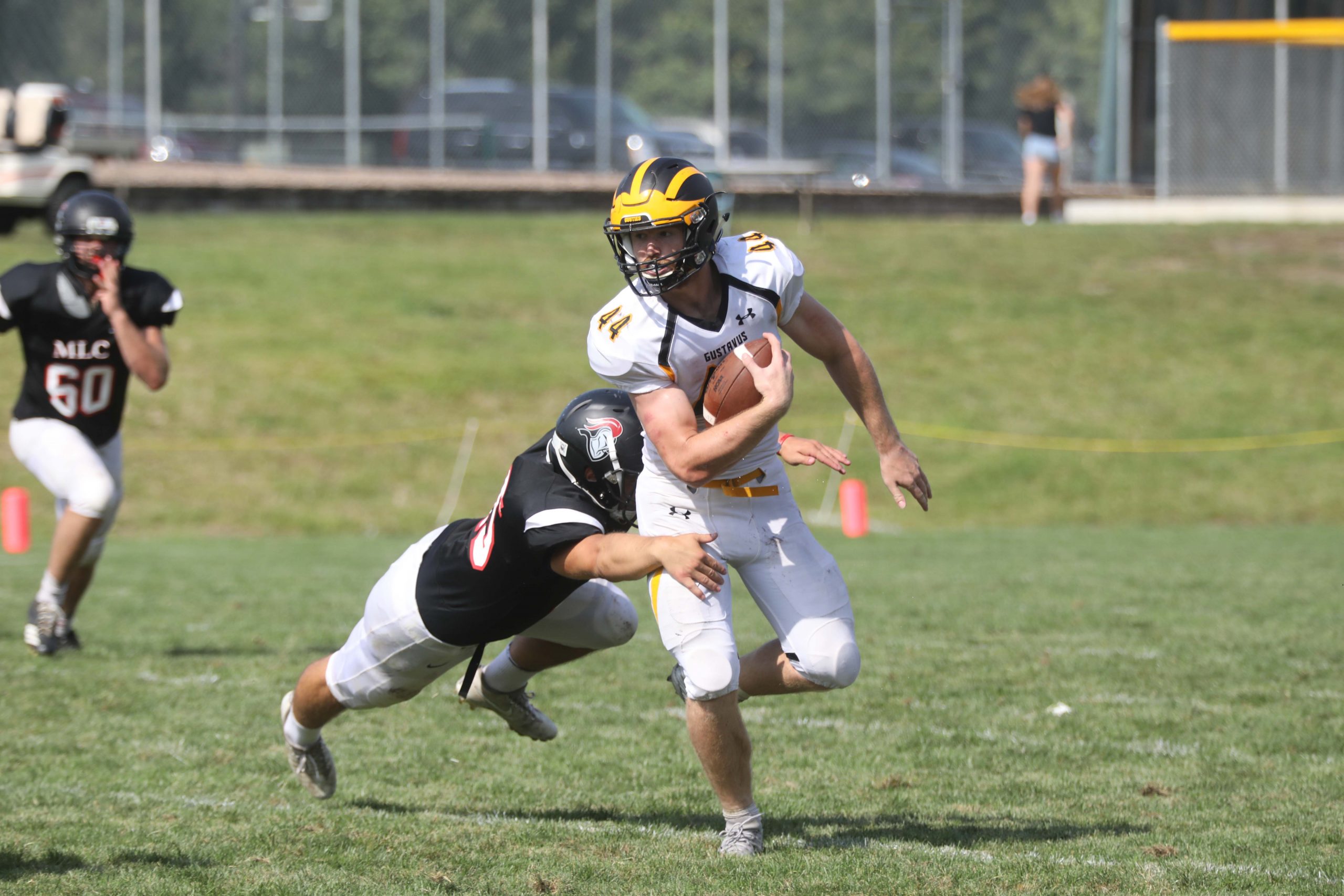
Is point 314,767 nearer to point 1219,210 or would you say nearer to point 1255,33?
point 1255,33

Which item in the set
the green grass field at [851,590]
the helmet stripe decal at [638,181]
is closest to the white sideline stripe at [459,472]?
the green grass field at [851,590]

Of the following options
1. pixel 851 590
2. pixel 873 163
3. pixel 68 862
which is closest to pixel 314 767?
pixel 68 862

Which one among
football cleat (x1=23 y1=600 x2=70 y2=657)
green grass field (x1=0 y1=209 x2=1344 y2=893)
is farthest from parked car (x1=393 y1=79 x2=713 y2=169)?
football cleat (x1=23 y1=600 x2=70 y2=657)

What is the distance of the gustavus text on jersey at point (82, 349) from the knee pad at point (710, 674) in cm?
416

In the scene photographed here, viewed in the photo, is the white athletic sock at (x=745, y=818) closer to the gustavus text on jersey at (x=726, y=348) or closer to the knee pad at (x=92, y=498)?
the gustavus text on jersey at (x=726, y=348)

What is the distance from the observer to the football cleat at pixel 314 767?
194 inches

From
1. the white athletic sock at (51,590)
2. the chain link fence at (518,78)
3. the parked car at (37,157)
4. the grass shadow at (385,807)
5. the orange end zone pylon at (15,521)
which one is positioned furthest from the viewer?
the chain link fence at (518,78)

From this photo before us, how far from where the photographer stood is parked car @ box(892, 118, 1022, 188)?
24969 millimetres

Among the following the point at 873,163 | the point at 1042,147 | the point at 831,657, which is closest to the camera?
the point at 831,657

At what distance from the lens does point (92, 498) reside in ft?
23.2

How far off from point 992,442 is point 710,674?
12.9 metres

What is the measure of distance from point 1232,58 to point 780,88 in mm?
7288

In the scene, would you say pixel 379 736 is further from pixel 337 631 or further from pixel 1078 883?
pixel 1078 883

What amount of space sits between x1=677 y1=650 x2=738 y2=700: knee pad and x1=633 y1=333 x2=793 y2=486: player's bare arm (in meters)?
0.48
